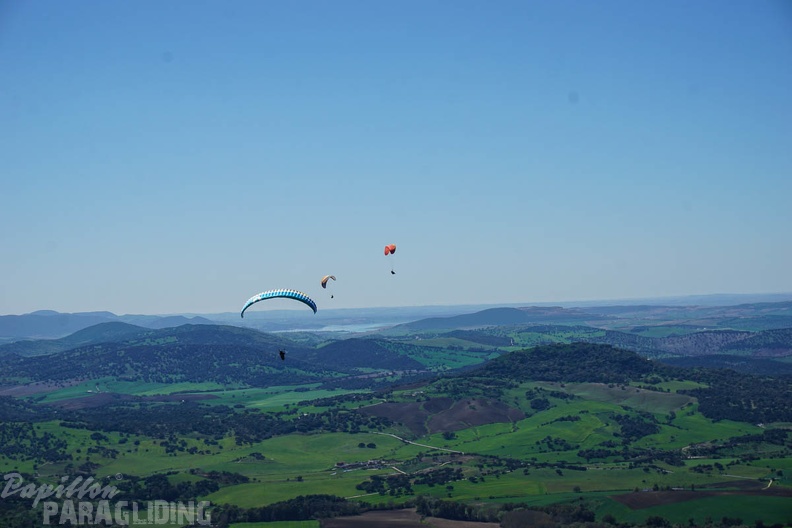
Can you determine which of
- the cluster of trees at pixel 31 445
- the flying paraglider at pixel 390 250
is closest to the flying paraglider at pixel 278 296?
the flying paraglider at pixel 390 250

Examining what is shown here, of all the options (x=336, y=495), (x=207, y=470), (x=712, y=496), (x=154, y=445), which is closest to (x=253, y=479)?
(x=207, y=470)

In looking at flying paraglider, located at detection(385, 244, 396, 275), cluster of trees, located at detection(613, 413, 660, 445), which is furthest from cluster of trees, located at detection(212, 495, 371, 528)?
cluster of trees, located at detection(613, 413, 660, 445)

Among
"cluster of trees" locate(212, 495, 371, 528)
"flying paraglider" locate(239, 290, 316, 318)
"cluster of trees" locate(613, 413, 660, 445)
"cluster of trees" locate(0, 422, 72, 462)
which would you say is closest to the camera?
"flying paraglider" locate(239, 290, 316, 318)

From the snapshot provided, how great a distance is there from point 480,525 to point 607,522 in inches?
743

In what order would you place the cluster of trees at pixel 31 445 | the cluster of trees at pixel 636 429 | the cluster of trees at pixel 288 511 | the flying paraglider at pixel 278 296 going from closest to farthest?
the flying paraglider at pixel 278 296 → the cluster of trees at pixel 288 511 → the cluster of trees at pixel 31 445 → the cluster of trees at pixel 636 429

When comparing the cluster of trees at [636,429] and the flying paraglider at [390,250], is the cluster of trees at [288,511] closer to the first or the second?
the flying paraglider at [390,250]

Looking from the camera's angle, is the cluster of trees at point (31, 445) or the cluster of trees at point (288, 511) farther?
the cluster of trees at point (31, 445)

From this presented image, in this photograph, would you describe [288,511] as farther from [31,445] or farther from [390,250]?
[31,445]

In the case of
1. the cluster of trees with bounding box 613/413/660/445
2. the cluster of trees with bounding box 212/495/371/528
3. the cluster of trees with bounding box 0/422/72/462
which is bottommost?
the cluster of trees with bounding box 613/413/660/445

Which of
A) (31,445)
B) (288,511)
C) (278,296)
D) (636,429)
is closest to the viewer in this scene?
(278,296)

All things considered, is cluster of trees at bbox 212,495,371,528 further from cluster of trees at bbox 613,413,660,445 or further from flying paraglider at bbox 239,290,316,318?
cluster of trees at bbox 613,413,660,445

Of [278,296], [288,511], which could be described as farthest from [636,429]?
[278,296]

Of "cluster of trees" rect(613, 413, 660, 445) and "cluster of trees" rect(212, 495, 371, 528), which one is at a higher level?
"cluster of trees" rect(212, 495, 371, 528)

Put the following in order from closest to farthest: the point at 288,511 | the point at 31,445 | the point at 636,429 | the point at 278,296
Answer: the point at 278,296 < the point at 288,511 < the point at 31,445 < the point at 636,429
